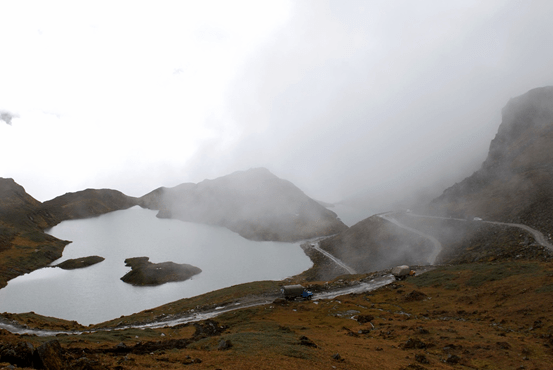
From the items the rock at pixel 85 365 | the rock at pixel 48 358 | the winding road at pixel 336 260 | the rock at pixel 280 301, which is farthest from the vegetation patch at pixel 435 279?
the rock at pixel 48 358

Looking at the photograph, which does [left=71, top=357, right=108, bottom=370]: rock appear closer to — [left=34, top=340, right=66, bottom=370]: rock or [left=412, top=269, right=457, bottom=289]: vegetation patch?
[left=34, top=340, right=66, bottom=370]: rock

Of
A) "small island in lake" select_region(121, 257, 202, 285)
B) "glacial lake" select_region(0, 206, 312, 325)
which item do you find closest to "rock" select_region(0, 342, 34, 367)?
"glacial lake" select_region(0, 206, 312, 325)

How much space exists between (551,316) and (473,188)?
109 m

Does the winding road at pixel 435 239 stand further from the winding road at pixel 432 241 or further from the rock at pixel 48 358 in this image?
the rock at pixel 48 358

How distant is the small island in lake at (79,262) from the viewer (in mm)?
117875

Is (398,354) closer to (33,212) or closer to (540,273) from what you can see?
(540,273)

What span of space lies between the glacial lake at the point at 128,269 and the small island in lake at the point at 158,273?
3.44 m

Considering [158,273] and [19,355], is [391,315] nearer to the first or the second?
[19,355]

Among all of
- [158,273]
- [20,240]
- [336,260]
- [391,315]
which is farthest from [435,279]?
[20,240]

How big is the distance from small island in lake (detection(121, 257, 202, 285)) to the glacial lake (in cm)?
344

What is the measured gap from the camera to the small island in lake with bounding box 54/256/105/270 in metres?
118

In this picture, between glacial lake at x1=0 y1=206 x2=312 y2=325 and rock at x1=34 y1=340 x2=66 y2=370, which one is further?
glacial lake at x1=0 y1=206 x2=312 y2=325

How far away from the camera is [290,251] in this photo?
5896 inches

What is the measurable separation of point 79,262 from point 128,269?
23446 mm
